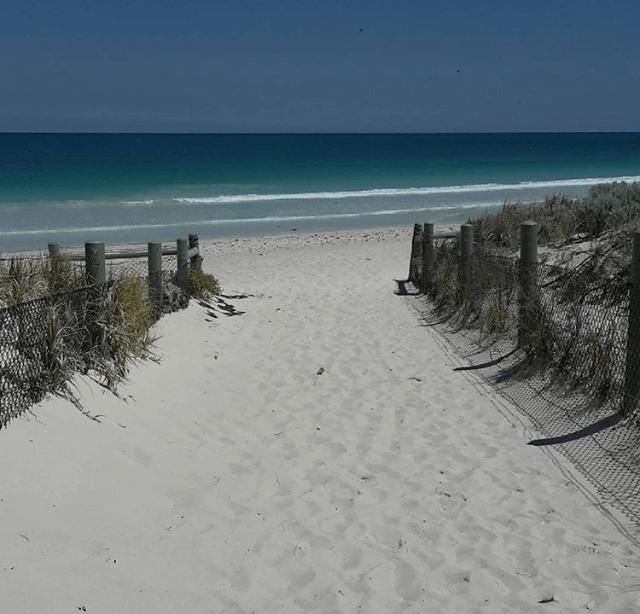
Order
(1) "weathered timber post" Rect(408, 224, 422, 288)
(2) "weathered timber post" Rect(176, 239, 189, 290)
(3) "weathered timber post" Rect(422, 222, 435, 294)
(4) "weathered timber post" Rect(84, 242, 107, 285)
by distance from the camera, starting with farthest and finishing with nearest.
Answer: (1) "weathered timber post" Rect(408, 224, 422, 288)
(3) "weathered timber post" Rect(422, 222, 435, 294)
(2) "weathered timber post" Rect(176, 239, 189, 290)
(4) "weathered timber post" Rect(84, 242, 107, 285)

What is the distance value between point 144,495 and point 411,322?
6.64 meters

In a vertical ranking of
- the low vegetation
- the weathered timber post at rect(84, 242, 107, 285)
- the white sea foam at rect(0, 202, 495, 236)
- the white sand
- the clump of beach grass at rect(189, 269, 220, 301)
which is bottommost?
the white sea foam at rect(0, 202, 495, 236)

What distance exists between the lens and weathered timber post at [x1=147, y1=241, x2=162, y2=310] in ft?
32.0

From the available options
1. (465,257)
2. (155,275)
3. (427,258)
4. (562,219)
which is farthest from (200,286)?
(562,219)

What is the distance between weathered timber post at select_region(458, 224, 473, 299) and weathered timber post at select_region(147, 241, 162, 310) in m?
4.03

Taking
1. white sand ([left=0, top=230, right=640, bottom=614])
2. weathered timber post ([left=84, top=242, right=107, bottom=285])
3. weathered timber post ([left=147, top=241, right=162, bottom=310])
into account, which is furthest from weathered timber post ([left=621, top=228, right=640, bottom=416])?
weathered timber post ([left=147, top=241, right=162, bottom=310])

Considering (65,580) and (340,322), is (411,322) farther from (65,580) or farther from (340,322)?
(65,580)

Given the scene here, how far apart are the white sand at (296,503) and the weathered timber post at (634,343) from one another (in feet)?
2.71

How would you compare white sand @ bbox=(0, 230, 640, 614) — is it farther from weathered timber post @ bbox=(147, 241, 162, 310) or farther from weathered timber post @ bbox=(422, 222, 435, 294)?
weathered timber post @ bbox=(422, 222, 435, 294)

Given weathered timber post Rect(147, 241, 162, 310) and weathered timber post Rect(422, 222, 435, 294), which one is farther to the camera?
weathered timber post Rect(422, 222, 435, 294)

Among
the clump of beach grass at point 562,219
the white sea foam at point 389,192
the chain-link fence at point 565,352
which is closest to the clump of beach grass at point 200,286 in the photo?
the chain-link fence at point 565,352

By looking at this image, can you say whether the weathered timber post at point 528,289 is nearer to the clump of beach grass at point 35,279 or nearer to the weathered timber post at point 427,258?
the clump of beach grass at point 35,279

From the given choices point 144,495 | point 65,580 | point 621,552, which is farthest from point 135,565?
point 621,552

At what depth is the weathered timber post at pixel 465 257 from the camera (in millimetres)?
11329
